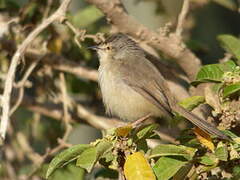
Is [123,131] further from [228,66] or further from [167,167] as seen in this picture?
[228,66]

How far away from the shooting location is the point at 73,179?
4.06 metres

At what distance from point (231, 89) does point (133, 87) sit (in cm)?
158

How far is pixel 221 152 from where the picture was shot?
3.19 meters

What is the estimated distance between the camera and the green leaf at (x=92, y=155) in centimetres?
302

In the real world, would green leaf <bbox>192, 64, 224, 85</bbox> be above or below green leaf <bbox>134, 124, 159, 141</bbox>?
→ above

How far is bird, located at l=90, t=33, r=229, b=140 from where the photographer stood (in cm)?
484

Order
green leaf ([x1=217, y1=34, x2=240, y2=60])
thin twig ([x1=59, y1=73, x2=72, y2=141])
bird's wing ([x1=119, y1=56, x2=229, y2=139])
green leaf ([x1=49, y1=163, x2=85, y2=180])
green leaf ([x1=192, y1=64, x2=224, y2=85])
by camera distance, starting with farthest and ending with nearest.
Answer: thin twig ([x1=59, y1=73, x2=72, y2=141])
bird's wing ([x1=119, y1=56, x2=229, y2=139])
green leaf ([x1=217, y1=34, x2=240, y2=60])
green leaf ([x1=49, y1=163, x2=85, y2=180])
green leaf ([x1=192, y1=64, x2=224, y2=85])

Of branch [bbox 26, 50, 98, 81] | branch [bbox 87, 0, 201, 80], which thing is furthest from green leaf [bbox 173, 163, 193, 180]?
branch [bbox 26, 50, 98, 81]

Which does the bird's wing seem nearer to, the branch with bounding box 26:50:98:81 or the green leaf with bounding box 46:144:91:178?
the branch with bounding box 26:50:98:81

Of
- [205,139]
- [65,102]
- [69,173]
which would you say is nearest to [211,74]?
[205,139]

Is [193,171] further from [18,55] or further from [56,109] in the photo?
[56,109]

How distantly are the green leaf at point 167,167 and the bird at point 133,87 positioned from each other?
1.38m

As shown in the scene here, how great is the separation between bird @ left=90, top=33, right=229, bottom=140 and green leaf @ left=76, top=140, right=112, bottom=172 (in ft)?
4.80

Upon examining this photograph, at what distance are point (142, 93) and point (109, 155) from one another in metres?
1.64
